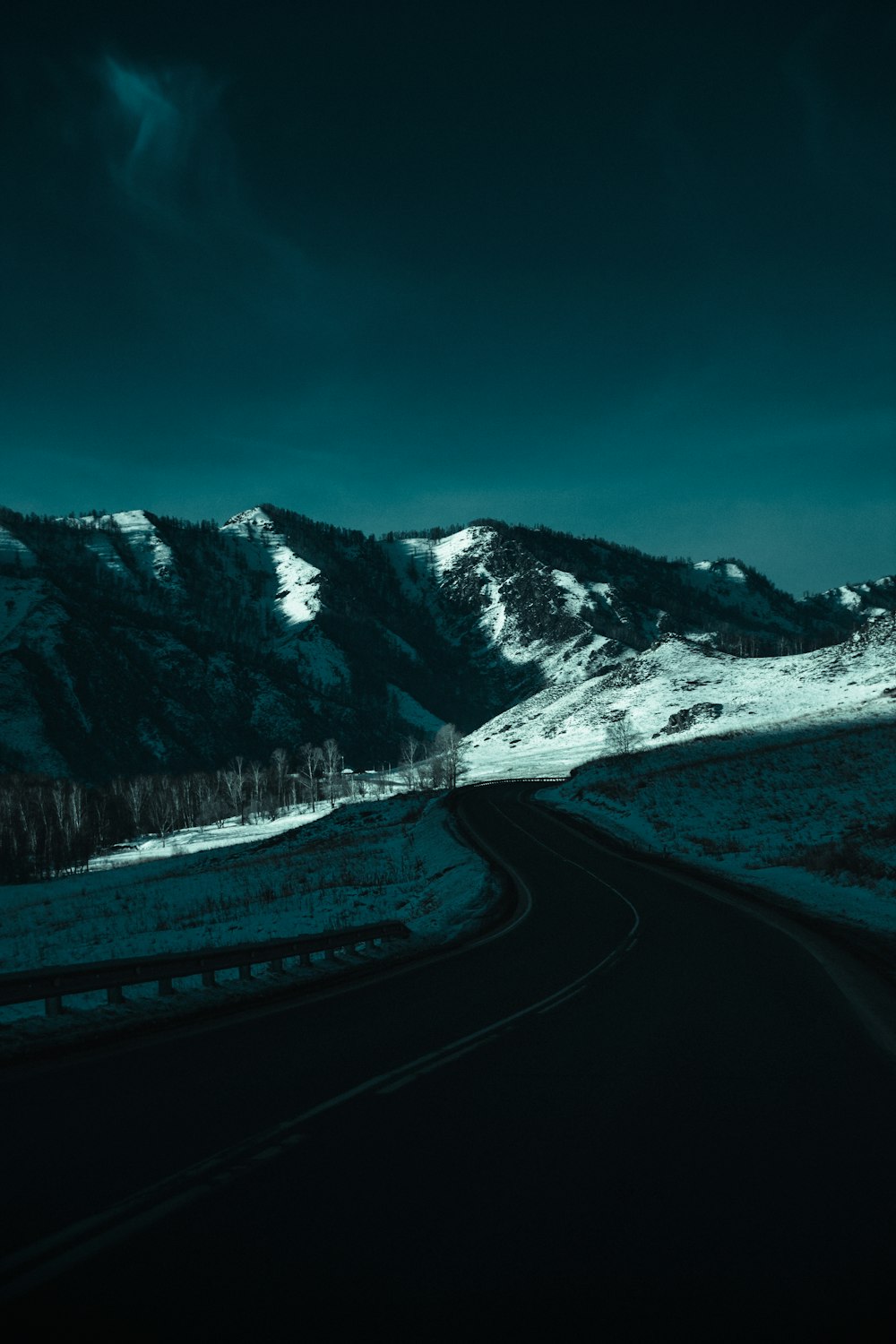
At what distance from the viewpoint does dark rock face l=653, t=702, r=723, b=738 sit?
5655 inches

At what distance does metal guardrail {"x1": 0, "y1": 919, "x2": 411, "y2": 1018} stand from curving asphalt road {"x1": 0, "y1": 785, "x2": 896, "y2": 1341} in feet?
6.14

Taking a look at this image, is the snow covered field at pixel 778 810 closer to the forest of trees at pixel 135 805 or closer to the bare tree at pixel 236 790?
the forest of trees at pixel 135 805

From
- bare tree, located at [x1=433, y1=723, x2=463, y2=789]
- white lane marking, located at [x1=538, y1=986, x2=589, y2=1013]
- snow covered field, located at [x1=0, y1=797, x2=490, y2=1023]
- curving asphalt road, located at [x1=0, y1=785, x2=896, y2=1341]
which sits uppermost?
bare tree, located at [x1=433, y1=723, x2=463, y2=789]

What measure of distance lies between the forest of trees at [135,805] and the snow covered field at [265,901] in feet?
147

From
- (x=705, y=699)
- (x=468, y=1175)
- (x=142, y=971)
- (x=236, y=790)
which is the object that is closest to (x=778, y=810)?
(x=142, y=971)

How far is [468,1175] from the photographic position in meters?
4.93

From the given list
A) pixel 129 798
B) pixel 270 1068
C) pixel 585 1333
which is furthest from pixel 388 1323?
pixel 129 798

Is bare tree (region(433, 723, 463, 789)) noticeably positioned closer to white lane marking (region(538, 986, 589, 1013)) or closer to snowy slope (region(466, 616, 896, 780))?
snowy slope (region(466, 616, 896, 780))

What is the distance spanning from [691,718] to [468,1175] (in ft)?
485

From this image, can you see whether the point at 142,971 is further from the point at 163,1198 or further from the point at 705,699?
→ the point at 705,699

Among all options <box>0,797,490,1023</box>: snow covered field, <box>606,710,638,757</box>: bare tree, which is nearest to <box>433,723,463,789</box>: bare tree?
<box>606,710,638,757</box>: bare tree

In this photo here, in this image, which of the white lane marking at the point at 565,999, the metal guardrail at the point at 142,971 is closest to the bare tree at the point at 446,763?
the metal guardrail at the point at 142,971

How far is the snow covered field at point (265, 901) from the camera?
2302cm

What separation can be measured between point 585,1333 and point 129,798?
163313 mm
